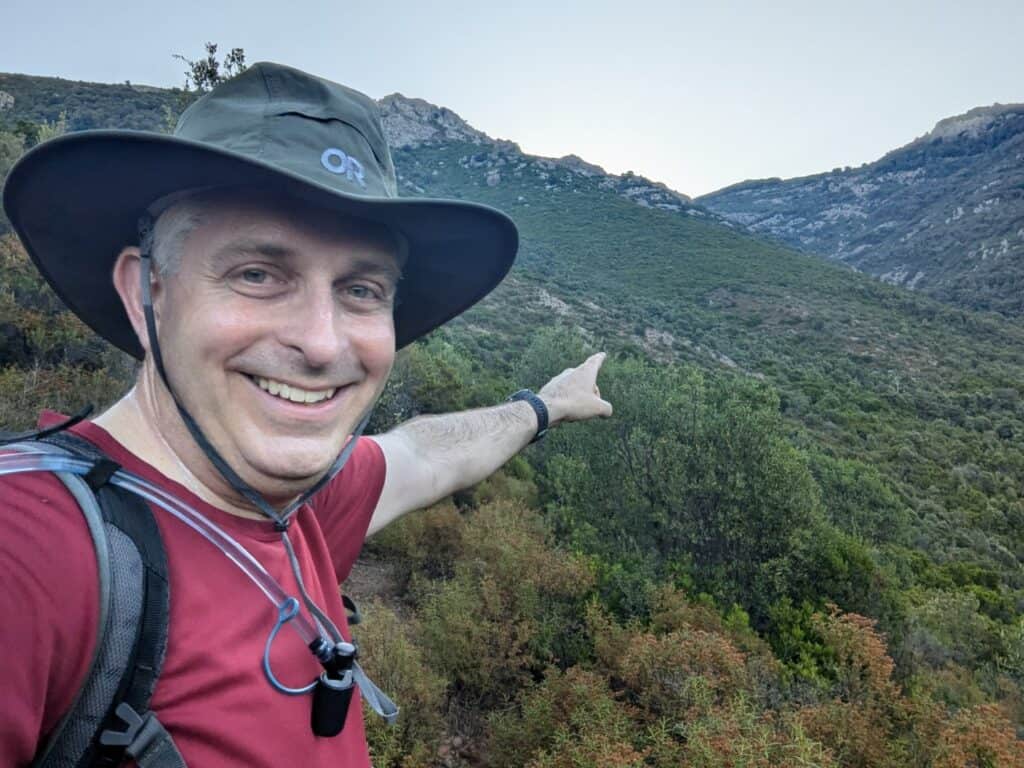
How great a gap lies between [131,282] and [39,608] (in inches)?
25.8

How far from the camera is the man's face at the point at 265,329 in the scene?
0.99m

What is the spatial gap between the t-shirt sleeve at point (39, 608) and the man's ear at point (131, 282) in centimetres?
40

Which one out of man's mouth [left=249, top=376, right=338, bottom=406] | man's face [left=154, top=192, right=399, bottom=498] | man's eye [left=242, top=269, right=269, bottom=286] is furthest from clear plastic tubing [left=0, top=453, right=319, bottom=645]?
man's eye [left=242, top=269, right=269, bottom=286]

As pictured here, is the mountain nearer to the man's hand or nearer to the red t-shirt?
the man's hand

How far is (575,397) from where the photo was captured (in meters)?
2.39

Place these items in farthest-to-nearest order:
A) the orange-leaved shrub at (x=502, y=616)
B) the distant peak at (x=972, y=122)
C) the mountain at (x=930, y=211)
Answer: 1. the distant peak at (x=972, y=122)
2. the mountain at (x=930, y=211)
3. the orange-leaved shrub at (x=502, y=616)

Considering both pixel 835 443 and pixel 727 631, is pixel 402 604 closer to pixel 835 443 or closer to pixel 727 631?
pixel 727 631

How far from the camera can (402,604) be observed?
689cm

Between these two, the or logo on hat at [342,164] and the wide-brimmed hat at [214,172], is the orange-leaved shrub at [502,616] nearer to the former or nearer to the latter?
the wide-brimmed hat at [214,172]

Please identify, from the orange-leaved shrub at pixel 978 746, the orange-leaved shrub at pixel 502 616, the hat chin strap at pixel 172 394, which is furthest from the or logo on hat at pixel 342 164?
the orange-leaved shrub at pixel 502 616

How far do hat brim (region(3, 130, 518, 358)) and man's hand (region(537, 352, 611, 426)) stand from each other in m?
0.91

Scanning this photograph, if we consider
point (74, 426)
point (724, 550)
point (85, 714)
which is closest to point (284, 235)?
point (74, 426)

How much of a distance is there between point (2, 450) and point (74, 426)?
15cm

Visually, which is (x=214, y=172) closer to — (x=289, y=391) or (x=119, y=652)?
(x=289, y=391)
